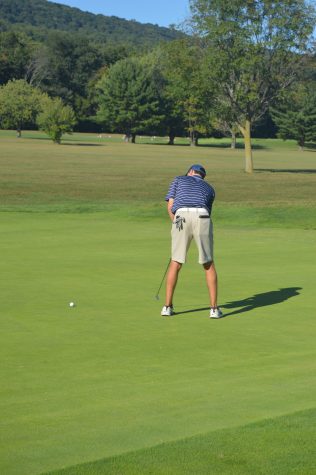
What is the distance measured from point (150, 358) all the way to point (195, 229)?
2.98 m

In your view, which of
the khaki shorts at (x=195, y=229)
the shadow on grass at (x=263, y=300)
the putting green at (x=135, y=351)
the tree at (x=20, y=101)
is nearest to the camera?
the putting green at (x=135, y=351)

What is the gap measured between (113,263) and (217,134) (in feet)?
498

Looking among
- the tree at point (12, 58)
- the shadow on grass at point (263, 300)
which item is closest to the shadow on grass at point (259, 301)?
the shadow on grass at point (263, 300)

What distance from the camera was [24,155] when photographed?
83250 millimetres

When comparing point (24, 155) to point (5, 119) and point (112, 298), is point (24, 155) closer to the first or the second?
point (5, 119)

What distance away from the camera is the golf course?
227 inches

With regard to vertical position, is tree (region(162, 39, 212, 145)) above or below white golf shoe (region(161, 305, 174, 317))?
above

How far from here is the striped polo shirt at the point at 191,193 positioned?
11.6 metres

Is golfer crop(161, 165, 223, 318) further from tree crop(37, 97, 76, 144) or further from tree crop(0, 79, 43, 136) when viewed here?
tree crop(0, 79, 43, 136)

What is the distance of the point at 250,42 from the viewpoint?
204 feet

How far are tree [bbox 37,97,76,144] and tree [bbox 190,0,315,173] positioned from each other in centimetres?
6073

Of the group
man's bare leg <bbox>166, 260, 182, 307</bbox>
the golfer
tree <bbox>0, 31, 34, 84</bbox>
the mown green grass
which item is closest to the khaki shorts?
the golfer

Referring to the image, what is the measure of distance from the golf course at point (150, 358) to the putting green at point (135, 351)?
0.02 m

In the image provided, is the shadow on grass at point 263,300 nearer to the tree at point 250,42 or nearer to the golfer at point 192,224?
the golfer at point 192,224
